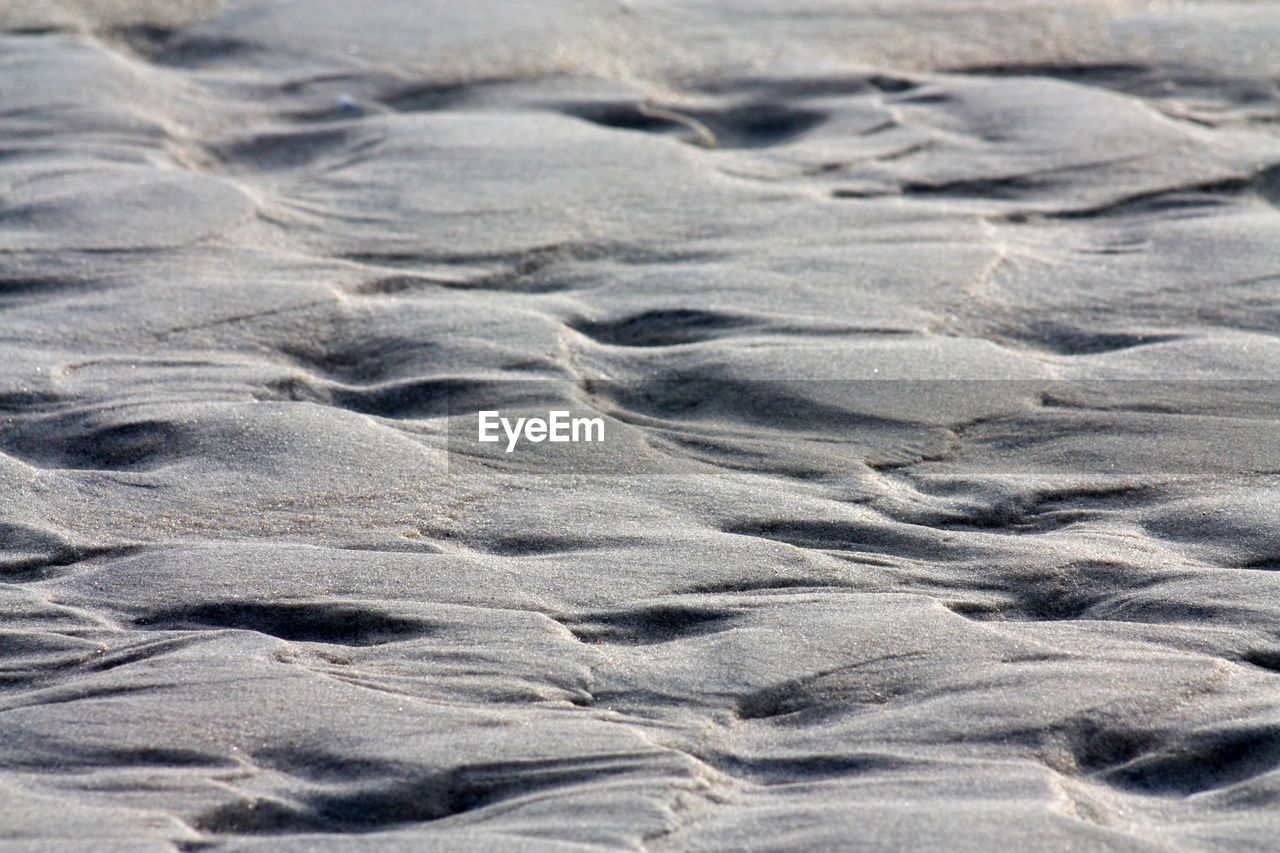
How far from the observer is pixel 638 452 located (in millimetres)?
2092

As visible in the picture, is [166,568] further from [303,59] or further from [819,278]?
[303,59]

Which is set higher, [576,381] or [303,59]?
[303,59]

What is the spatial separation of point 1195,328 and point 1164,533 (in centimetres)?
72

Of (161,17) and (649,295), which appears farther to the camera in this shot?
(161,17)

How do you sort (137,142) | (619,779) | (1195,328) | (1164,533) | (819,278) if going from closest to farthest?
(619,779)
(1164,533)
(1195,328)
(819,278)
(137,142)

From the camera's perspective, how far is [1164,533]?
73.0 inches

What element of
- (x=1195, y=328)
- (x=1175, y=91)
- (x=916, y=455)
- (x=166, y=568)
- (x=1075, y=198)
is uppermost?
(x=1175, y=91)

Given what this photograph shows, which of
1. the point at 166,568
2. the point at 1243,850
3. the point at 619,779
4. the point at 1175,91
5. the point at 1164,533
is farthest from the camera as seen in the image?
the point at 1175,91

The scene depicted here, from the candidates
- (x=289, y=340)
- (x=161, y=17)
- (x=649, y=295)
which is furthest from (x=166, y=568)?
(x=161, y=17)

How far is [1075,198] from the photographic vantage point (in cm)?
301

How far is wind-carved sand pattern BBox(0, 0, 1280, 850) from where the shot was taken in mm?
1375

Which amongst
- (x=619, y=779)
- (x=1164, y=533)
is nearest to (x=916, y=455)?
(x=1164, y=533)

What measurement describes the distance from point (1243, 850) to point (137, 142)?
2.93 m

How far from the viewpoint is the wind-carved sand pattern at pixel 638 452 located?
1.38 meters
